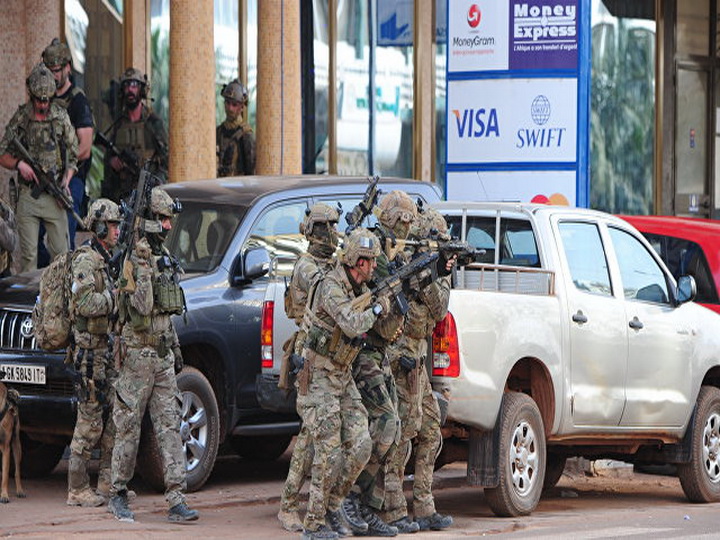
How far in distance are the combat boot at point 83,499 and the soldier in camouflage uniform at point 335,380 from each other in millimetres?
1888

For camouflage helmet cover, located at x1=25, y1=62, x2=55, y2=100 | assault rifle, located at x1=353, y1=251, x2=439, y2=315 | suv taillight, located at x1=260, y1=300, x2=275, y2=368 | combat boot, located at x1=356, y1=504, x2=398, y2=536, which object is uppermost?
camouflage helmet cover, located at x1=25, y1=62, x2=55, y2=100

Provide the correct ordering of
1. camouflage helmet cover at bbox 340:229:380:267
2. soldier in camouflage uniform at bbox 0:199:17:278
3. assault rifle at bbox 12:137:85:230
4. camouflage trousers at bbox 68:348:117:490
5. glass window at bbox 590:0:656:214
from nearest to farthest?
camouflage helmet cover at bbox 340:229:380:267 < camouflage trousers at bbox 68:348:117:490 < soldier in camouflage uniform at bbox 0:199:17:278 < assault rifle at bbox 12:137:85:230 < glass window at bbox 590:0:656:214

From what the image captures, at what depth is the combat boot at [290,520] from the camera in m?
10.5

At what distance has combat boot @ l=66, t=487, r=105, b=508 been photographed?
11320 millimetres

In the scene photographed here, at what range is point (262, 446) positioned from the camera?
1423cm

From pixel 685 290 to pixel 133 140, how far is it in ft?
20.8

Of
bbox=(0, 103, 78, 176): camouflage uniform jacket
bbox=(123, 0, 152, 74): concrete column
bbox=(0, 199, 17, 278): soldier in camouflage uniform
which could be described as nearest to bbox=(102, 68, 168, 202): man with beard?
bbox=(123, 0, 152, 74): concrete column

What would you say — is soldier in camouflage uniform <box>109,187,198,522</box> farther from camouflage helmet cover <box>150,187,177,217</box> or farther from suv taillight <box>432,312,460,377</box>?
suv taillight <box>432,312,460,377</box>

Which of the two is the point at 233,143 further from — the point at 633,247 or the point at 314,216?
the point at 314,216

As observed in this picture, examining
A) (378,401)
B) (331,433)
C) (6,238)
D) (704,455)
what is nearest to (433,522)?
(378,401)

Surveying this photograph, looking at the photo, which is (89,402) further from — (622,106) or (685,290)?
(622,106)

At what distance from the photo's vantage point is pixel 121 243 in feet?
36.5

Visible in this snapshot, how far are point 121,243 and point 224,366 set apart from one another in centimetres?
163

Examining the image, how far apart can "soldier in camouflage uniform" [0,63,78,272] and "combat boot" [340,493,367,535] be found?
483 cm
